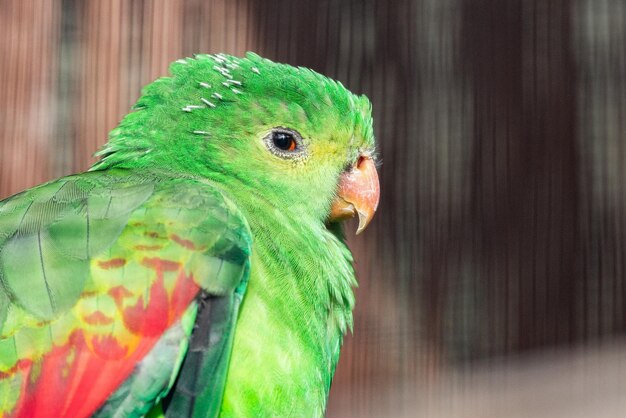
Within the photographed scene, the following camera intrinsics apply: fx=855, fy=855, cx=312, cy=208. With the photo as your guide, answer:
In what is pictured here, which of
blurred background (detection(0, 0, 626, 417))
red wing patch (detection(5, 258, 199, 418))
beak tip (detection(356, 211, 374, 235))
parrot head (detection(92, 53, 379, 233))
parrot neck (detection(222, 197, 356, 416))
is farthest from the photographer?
blurred background (detection(0, 0, 626, 417))

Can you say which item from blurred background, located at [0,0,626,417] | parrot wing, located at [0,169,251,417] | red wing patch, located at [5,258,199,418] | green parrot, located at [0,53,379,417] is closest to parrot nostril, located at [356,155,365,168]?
green parrot, located at [0,53,379,417]

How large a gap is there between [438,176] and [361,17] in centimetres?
66

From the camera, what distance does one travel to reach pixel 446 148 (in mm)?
3088

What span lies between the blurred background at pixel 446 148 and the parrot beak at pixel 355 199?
1.95 ft

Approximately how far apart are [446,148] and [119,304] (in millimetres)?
1565

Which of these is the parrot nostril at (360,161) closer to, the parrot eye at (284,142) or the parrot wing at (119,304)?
the parrot eye at (284,142)

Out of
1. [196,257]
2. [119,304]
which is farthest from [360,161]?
[119,304]

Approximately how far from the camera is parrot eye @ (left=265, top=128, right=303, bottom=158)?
245cm

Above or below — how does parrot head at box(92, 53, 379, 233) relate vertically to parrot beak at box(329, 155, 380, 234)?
above

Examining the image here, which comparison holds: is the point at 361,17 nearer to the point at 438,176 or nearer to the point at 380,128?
the point at 380,128

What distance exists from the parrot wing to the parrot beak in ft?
1.69

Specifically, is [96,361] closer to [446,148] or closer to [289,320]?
[289,320]

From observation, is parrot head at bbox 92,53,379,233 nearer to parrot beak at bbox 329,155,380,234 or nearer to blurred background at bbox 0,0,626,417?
parrot beak at bbox 329,155,380,234

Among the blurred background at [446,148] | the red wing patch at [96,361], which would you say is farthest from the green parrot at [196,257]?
the blurred background at [446,148]
